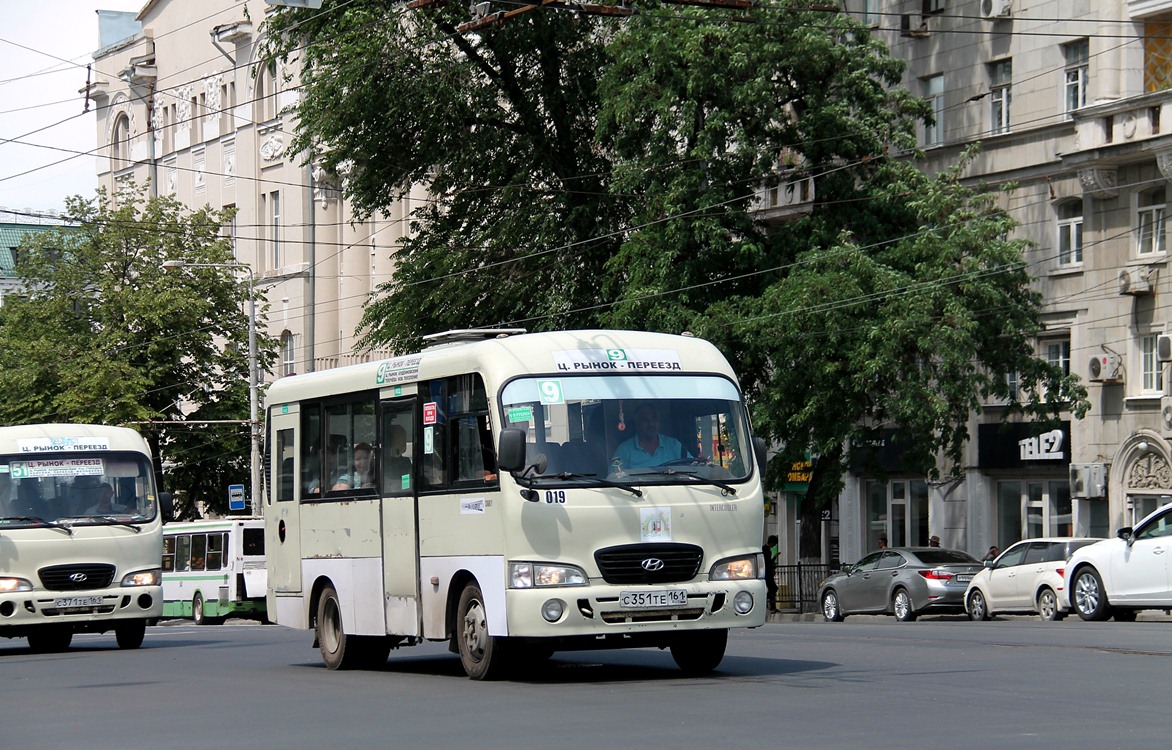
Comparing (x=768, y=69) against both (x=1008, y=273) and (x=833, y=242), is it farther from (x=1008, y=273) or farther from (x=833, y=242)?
(x=1008, y=273)

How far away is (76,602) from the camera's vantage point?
23.6 meters

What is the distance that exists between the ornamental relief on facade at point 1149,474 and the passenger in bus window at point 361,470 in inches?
903

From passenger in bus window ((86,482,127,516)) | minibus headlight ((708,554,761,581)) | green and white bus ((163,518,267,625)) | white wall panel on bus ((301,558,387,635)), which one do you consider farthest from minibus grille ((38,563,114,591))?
green and white bus ((163,518,267,625))

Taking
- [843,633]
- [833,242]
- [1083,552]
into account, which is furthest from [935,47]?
[843,633]

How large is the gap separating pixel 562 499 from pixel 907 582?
1970cm

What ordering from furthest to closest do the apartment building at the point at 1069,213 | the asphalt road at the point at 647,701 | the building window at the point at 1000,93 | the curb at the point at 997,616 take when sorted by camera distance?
the building window at the point at 1000,93
the apartment building at the point at 1069,213
the curb at the point at 997,616
the asphalt road at the point at 647,701

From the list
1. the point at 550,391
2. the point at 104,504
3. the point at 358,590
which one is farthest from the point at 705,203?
the point at 550,391

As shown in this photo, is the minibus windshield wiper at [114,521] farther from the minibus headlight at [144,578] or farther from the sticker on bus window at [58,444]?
the sticker on bus window at [58,444]

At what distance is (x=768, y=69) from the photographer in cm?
3375

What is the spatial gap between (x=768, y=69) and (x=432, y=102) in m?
7.73

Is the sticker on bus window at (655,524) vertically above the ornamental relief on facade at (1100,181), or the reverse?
the ornamental relief on facade at (1100,181)

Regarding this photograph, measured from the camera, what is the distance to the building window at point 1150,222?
3716cm

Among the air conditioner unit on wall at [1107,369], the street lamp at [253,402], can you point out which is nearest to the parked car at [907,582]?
the air conditioner unit on wall at [1107,369]

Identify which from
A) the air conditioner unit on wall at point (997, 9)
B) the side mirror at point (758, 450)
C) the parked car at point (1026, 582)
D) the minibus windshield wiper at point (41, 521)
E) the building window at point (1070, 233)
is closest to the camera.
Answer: the side mirror at point (758, 450)
